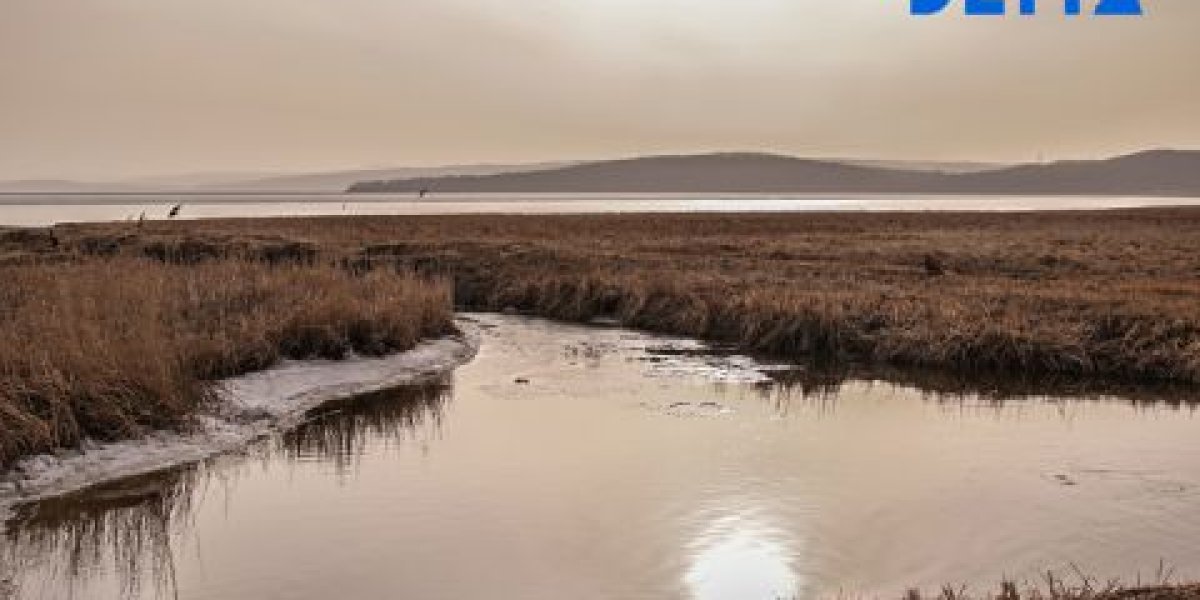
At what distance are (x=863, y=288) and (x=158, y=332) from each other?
1748 centimetres

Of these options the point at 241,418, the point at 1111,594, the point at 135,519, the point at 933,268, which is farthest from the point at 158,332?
the point at 933,268

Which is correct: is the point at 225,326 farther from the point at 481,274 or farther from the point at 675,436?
the point at 481,274

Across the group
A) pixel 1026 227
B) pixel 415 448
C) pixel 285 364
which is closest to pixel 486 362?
pixel 285 364

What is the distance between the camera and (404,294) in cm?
2409

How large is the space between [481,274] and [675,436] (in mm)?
20377

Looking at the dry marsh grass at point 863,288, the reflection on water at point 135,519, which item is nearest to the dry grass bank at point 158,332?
the reflection on water at point 135,519

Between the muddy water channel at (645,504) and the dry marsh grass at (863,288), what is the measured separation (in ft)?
9.59

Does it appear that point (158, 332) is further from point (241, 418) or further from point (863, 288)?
point (863, 288)

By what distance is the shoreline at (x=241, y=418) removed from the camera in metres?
12.4

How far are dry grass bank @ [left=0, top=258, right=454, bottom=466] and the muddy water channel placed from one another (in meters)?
1.23

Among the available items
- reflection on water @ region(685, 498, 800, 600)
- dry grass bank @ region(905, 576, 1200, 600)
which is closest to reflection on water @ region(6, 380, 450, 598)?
reflection on water @ region(685, 498, 800, 600)

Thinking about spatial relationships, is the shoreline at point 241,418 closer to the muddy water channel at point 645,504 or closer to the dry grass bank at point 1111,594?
the muddy water channel at point 645,504

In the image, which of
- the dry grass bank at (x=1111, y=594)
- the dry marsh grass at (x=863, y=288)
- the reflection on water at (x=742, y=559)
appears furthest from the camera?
the dry marsh grass at (x=863, y=288)

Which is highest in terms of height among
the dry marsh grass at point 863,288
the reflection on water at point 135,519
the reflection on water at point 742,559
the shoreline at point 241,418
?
the dry marsh grass at point 863,288
